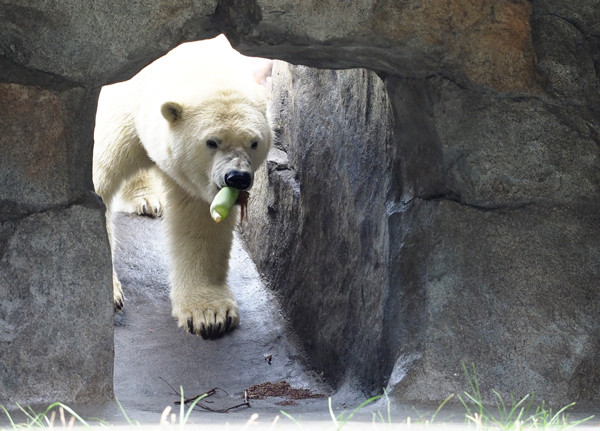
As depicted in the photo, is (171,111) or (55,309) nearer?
(55,309)

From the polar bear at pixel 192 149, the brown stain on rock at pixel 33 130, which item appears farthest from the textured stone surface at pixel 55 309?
the polar bear at pixel 192 149

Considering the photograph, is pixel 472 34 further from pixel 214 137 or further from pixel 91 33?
pixel 214 137

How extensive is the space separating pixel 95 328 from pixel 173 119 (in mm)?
2225

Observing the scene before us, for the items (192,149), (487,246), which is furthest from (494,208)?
(192,149)

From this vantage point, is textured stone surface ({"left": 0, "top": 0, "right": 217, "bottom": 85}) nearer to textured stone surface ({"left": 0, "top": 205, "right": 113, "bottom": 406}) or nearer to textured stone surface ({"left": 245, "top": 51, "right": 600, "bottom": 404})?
textured stone surface ({"left": 0, "top": 205, "right": 113, "bottom": 406})

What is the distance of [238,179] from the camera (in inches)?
184

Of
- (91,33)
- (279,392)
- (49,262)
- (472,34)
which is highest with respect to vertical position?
(472,34)

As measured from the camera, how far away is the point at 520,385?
10.8ft

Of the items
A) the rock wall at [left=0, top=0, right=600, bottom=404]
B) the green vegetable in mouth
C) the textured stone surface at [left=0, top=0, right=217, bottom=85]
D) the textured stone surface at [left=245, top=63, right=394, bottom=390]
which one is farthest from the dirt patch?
the textured stone surface at [left=0, top=0, right=217, bottom=85]

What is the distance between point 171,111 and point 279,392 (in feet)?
5.86

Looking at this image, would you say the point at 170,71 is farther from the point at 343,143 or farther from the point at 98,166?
the point at 343,143

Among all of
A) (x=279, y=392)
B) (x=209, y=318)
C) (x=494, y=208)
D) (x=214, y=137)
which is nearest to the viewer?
(x=494, y=208)

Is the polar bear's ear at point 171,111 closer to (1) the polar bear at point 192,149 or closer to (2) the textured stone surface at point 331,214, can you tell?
(1) the polar bear at point 192,149

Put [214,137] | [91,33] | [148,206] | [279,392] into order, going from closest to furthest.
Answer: [91,33] → [279,392] → [214,137] → [148,206]
